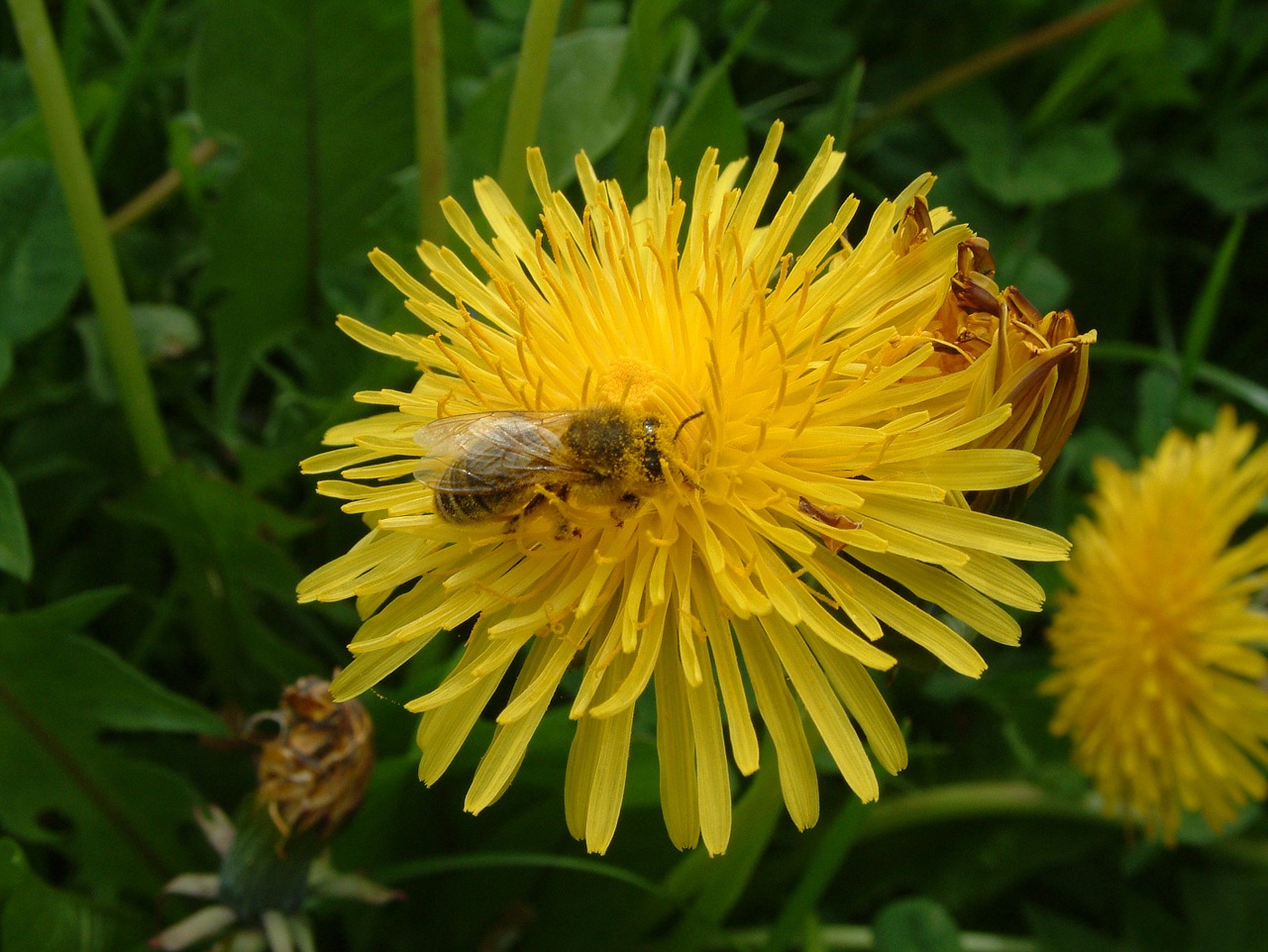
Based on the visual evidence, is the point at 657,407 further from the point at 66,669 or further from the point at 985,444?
the point at 66,669

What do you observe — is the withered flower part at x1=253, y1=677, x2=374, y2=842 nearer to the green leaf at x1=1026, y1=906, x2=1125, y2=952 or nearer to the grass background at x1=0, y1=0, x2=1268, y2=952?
the grass background at x1=0, y1=0, x2=1268, y2=952

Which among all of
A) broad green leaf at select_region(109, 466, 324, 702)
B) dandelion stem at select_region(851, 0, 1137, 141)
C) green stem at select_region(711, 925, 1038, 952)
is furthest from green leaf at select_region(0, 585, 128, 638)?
dandelion stem at select_region(851, 0, 1137, 141)

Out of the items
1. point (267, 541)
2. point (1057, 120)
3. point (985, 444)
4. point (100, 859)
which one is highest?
point (1057, 120)

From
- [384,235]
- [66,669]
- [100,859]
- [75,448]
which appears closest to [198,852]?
[100,859]

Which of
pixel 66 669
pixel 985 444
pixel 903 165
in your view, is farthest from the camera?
pixel 903 165

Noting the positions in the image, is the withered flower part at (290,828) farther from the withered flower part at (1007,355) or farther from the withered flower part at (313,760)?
the withered flower part at (1007,355)

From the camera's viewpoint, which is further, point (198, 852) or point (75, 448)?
point (75, 448)

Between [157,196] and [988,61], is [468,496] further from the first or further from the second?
[988,61]
